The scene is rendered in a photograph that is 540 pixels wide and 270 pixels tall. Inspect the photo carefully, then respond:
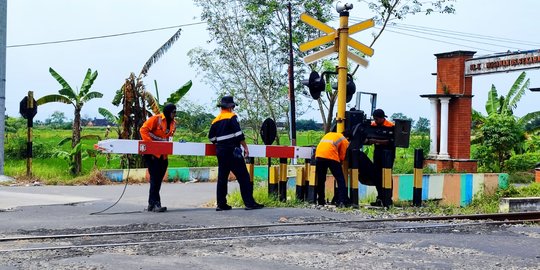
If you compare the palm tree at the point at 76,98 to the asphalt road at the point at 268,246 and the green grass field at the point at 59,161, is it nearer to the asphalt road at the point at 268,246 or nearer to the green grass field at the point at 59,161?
the green grass field at the point at 59,161

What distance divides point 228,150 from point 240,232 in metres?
2.82

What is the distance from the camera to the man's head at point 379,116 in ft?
42.3

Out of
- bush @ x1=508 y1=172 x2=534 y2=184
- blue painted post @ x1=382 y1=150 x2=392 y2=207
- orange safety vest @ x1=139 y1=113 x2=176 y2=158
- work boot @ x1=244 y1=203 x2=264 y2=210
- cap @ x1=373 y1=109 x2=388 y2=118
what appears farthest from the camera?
bush @ x1=508 y1=172 x2=534 y2=184

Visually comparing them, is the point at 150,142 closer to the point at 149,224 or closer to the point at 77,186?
the point at 149,224

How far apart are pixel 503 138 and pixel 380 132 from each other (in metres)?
14.7

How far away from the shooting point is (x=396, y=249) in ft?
25.6

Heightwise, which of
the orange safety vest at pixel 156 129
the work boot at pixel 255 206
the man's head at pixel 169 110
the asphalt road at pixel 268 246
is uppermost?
the man's head at pixel 169 110

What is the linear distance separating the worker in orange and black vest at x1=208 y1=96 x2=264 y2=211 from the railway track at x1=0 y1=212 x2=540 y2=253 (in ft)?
6.75

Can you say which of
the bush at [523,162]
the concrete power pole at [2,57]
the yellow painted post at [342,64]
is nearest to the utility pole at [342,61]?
the yellow painted post at [342,64]

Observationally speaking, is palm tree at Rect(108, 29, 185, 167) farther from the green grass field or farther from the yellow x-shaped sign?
→ the yellow x-shaped sign

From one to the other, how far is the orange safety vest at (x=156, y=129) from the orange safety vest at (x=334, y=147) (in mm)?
2725

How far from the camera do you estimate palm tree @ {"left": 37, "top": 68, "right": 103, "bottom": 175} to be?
22969 mm

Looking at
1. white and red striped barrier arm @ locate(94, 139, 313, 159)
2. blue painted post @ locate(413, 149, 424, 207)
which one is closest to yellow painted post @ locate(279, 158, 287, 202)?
white and red striped barrier arm @ locate(94, 139, 313, 159)

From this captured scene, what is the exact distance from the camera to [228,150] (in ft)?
38.2
